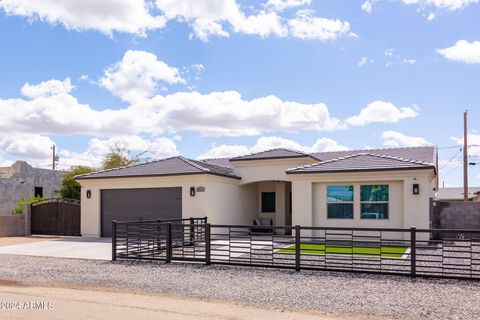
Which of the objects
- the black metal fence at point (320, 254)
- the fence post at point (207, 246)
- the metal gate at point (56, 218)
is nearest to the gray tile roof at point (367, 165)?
the black metal fence at point (320, 254)

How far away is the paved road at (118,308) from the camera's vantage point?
25.4 feet

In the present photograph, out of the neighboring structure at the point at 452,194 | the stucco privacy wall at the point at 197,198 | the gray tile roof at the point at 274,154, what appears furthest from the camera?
the neighboring structure at the point at 452,194

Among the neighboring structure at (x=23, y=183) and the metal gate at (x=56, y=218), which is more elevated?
the neighboring structure at (x=23, y=183)

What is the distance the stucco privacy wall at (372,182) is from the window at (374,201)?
0.54 ft

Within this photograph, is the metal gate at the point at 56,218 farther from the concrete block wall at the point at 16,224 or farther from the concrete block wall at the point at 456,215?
the concrete block wall at the point at 456,215

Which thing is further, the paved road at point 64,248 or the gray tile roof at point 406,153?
the gray tile roof at point 406,153

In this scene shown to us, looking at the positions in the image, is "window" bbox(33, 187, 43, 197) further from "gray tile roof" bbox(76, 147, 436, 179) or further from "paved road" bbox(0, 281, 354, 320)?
"paved road" bbox(0, 281, 354, 320)

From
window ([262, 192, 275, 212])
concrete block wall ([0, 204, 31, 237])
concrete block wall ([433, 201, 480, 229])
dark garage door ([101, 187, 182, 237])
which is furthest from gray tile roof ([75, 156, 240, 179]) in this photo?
concrete block wall ([433, 201, 480, 229])

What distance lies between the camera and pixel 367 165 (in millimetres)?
19234

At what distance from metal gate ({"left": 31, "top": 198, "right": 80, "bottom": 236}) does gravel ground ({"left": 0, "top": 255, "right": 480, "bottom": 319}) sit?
434 inches

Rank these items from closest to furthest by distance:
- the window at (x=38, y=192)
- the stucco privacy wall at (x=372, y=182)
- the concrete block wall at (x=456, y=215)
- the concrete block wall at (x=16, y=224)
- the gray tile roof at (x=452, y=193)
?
the stucco privacy wall at (x=372, y=182), the concrete block wall at (x=456, y=215), the concrete block wall at (x=16, y=224), the window at (x=38, y=192), the gray tile roof at (x=452, y=193)

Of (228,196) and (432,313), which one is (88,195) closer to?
(228,196)

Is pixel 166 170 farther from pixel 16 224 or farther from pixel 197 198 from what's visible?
pixel 16 224

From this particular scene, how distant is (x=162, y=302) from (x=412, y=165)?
1248 centimetres
